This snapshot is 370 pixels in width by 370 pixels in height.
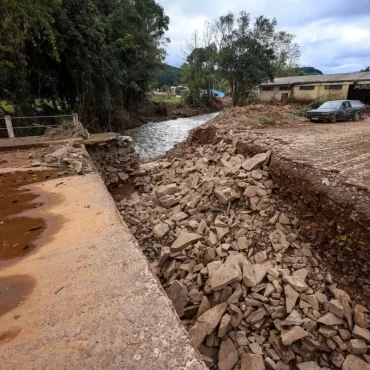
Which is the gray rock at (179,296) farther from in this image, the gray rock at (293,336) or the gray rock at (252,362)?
the gray rock at (293,336)

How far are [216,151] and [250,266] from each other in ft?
14.8

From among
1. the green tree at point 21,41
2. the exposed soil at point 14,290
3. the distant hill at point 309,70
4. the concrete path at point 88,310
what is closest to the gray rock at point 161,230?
the concrete path at point 88,310

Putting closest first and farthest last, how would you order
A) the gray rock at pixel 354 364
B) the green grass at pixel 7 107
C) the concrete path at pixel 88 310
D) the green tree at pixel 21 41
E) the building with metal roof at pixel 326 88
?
the concrete path at pixel 88 310, the gray rock at pixel 354 364, the green tree at pixel 21 41, the green grass at pixel 7 107, the building with metal roof at pixel 326 88

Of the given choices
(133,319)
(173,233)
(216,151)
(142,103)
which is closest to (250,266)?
(173,233)

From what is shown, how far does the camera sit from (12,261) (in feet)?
6.47

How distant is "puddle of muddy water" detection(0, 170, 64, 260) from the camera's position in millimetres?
2170

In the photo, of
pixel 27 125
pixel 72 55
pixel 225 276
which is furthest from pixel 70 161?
pixel 72 55

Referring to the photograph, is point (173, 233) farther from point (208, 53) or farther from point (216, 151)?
point (208, 53)

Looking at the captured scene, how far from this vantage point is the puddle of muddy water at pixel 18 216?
7.12 ft

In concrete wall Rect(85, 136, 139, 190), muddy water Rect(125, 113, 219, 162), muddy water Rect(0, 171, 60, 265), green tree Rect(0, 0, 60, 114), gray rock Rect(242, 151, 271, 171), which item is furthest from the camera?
muddy water Rect(125, 113, 219, 162)

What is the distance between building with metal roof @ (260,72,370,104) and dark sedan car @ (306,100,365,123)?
18.5ft

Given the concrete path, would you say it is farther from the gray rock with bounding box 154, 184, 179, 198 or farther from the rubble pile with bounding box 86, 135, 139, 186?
the rubble pile with bounding box 86, 135, 139, 186

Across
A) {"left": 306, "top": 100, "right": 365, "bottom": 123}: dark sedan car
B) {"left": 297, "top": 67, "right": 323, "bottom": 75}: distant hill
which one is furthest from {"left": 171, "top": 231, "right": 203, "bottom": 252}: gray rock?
{"left": 297, "top": 67, "right": 323, "bottom": 75}: distant hill

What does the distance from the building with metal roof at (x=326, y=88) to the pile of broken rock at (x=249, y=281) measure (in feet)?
55.5
